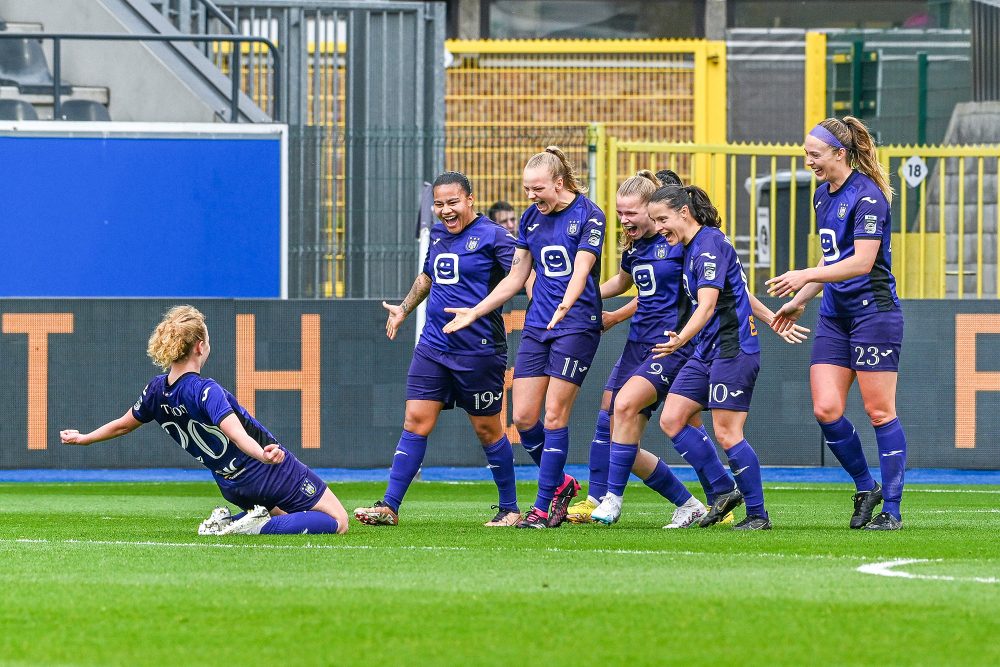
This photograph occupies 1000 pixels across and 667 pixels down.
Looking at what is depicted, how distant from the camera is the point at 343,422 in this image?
15406mm

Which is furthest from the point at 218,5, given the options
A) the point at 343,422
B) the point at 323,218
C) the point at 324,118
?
the point at 343,422

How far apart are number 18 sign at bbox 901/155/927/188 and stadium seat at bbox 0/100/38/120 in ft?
29.3

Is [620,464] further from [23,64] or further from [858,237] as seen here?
[23,64]

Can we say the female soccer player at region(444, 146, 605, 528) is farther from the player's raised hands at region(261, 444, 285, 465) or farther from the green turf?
the player's raised hands at region(261, 444, 285, 465)

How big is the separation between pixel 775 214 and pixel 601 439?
720 centimetres

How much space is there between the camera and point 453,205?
9266 mm

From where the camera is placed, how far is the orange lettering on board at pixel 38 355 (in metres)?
15.0

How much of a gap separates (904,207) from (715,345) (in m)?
8.26

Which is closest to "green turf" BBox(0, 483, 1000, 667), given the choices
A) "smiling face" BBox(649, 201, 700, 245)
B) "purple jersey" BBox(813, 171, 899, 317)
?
"purple jersey" BBox(813, 171, 899, 317)

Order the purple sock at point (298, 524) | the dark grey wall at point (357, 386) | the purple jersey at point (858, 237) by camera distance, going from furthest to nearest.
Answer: the dark grey wall at point (357, 386) < the purple jersey at point (858, 237) < the purple sock at point (298, 524)

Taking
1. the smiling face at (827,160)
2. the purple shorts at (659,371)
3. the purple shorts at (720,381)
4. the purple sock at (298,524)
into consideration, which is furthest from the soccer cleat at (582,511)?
the smiling face at (827,160)

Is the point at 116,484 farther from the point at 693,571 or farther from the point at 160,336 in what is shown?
the point at 693,571

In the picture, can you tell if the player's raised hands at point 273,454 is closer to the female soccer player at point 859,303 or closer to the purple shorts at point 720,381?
the purple shorts at point 720,381

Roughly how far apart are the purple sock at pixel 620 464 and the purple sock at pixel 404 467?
3.49 feet
